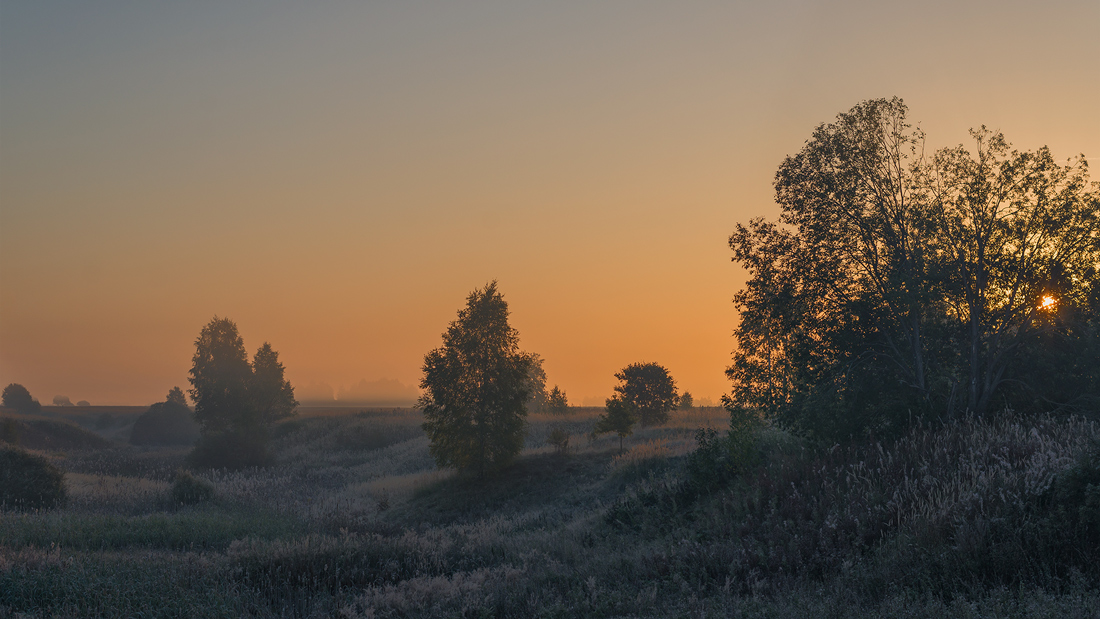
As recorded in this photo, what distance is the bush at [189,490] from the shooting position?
2597cm

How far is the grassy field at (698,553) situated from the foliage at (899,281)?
1.47m

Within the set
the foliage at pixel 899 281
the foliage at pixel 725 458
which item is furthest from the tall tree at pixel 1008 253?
the foliage at pixel 725 458

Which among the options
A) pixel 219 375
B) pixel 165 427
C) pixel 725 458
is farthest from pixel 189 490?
pixel 165 427

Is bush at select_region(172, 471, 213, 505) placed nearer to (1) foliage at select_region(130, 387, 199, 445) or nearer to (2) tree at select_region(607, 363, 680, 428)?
(2) tree at select_region(607, 363, 680, 428)

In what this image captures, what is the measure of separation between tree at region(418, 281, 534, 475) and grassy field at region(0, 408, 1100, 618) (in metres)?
7.57

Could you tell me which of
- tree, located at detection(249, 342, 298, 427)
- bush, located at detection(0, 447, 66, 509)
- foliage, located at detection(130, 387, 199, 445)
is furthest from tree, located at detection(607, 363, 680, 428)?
foliage, located at detection(130, 387, 199, 445)

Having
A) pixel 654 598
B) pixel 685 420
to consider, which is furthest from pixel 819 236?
pixel 685 420

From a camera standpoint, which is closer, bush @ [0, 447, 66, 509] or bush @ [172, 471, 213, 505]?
bush @ [0, 447, 66, 509]

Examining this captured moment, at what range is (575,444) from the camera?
35469 mm

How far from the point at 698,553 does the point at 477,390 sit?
18194 millimetres

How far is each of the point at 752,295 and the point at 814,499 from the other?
6747 millimetres

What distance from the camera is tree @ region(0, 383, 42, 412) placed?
98562 millimetres

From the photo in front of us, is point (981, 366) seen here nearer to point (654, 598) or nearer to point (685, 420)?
point (654, 598)

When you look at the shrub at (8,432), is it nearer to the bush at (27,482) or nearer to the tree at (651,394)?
the bush at (27,482)
